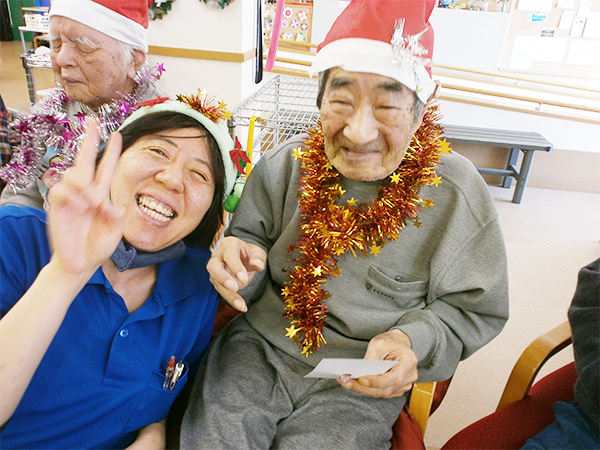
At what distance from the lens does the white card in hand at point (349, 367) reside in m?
0.91

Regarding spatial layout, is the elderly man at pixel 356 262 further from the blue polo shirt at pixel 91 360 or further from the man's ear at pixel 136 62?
the man's ear at pixel 136 62

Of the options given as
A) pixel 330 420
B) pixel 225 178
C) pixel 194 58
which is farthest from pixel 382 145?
pixel 194 58

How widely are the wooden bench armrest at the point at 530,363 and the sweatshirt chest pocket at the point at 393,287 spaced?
0.32m

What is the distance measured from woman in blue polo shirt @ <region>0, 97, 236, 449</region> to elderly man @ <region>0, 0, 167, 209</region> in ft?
1.68

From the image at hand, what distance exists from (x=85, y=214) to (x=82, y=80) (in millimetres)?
1174

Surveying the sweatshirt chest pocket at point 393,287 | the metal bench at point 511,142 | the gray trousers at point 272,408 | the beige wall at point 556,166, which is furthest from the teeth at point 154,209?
the beige wall at point 556,166

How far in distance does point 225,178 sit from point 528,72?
4778 millimetres

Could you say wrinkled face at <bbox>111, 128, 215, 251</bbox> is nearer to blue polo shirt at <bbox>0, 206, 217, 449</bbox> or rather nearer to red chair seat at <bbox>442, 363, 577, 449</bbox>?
blue polo shirt at <bbox>0, 206, 217, 449</bbox>

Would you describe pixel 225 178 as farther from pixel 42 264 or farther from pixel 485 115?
pixel 485 115

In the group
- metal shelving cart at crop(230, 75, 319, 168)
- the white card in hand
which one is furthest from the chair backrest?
metal shelving cart at crop(230, 75, 319, 168)

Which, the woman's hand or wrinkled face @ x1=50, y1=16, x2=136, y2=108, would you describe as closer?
the woman's hand

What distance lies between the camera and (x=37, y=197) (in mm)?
1677

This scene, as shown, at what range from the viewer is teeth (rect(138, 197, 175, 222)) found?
1021 millimetres

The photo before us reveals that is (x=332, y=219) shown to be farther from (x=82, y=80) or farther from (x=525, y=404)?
(x=82, y=80)
